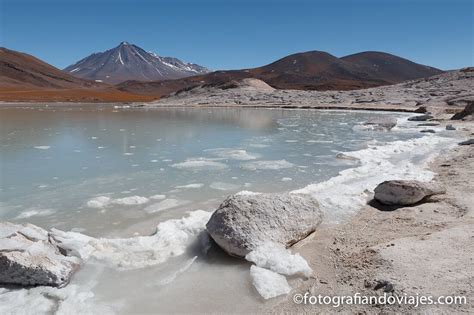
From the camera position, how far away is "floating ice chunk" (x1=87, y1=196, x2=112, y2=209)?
557 cm

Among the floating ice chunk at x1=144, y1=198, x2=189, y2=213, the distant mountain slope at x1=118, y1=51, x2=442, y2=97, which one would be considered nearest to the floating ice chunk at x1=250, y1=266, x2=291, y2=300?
the floating ice chunk at x1=144, y1=198, x2=189, y2=213

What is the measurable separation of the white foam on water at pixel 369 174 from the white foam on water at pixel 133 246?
6.40ft

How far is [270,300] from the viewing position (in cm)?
312

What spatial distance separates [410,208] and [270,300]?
9.53 ft

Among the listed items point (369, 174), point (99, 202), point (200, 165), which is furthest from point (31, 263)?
point (369, 174)

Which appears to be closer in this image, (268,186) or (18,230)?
(18,230)

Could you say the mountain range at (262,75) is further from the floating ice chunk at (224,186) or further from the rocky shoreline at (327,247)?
the rocky shoreline at (327,247)

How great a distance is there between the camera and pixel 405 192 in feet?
17.2

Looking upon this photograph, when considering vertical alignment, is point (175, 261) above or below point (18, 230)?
below

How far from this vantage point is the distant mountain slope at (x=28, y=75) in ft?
339

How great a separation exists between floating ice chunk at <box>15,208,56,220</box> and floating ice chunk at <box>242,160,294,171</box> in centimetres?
425

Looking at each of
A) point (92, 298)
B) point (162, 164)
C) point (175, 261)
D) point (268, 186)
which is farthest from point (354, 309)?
point (162, 164)

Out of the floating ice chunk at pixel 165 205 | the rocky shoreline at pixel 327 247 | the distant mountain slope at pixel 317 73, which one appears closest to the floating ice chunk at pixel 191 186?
the floating ice chunk at pixel 165 205

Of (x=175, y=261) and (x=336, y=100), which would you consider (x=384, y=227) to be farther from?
(x=336, y=100)
